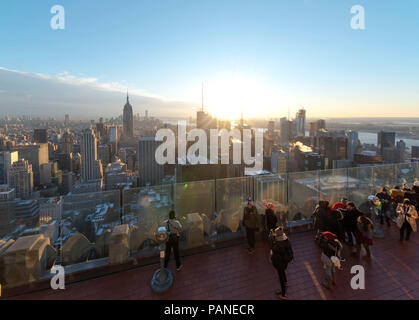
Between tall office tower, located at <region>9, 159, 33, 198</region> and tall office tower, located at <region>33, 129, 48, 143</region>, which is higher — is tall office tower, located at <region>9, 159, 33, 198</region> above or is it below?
below

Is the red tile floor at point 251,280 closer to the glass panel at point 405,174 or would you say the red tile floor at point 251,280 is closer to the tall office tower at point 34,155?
the glass panel at point 405,174

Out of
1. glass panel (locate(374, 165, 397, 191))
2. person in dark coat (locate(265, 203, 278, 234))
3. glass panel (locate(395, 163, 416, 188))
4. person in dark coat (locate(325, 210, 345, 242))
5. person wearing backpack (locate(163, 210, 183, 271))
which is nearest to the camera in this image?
person wearing backpack (locate(163, 210, 183, 271))

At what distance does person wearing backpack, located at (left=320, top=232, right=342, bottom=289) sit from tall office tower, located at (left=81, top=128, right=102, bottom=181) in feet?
264

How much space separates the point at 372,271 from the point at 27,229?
7.23m

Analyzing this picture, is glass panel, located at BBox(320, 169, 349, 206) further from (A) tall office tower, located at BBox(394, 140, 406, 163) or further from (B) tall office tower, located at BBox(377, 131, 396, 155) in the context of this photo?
(B) tall office tower, located at BBox(377, 131, 396, 155)

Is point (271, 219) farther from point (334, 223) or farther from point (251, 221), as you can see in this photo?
point (334, 223)

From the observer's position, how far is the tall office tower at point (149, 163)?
238ft

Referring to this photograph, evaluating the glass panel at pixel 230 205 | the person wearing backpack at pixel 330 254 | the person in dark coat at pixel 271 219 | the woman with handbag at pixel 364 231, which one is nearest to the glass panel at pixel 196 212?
the glass panel at pixel 230 205

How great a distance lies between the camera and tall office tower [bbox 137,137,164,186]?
7262cm

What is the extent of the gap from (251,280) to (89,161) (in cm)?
8852

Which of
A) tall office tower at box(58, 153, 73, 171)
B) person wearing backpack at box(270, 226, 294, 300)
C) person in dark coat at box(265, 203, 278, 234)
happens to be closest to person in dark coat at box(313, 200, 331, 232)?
person in dark coat at box(265, 203, 278, 234)

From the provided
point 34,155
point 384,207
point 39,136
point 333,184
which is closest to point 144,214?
point 333,184

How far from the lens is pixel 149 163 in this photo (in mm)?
74812

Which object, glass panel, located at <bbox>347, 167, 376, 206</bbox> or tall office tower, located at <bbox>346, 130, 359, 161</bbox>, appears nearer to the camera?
glass panel, located at <bbox>347, 167, 376, 206</bbox>
